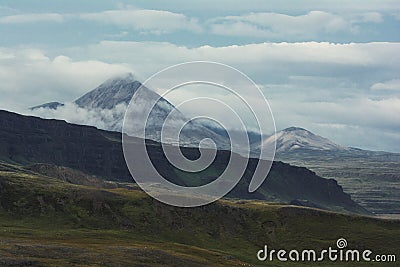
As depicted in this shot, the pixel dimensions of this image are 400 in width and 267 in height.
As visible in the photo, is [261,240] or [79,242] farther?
[261,240]

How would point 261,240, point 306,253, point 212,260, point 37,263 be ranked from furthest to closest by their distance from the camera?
1. point 261,240
2. point 306,253
3. point 212,260
4. point 37,263

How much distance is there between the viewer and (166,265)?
119 metres

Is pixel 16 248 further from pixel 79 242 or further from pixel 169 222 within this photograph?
pixel 169 222

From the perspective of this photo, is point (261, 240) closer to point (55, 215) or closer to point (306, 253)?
point (306, 253)

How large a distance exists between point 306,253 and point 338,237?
18.7 meters

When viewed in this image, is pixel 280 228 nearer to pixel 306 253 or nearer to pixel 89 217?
pixel 306 253

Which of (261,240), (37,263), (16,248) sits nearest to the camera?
(37,263)

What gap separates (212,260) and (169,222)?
5671 centimetres

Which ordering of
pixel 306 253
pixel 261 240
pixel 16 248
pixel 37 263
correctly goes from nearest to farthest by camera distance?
pixel 37 263 → pixel 16 248 → pixel 306 253 → pixel 261 240

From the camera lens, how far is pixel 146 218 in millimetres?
189875

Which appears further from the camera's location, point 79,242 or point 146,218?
point 146,218

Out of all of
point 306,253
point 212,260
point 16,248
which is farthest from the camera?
point 306,253

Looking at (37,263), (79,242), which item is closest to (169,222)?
(79,242)

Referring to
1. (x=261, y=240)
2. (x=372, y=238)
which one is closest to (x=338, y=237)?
(x=372, y=238)
